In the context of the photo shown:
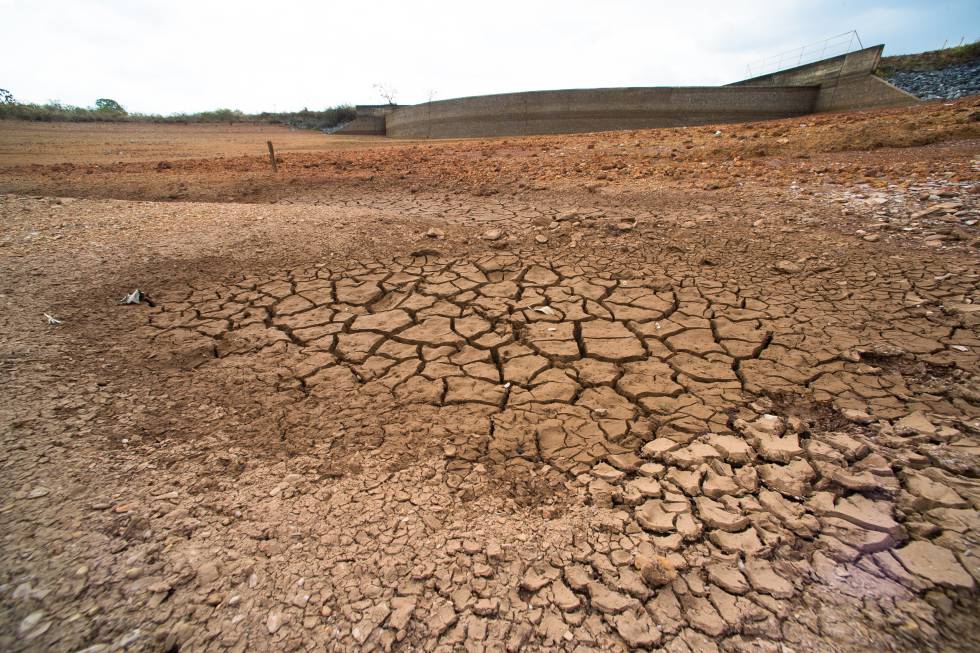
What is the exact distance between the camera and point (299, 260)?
11.3 ft

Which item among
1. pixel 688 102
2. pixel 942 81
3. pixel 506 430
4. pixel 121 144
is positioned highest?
pixel 942 81

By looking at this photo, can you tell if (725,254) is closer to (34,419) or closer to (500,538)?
(500,538)

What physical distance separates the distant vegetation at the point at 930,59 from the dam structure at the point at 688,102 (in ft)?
6.03

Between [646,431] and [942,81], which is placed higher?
[942,81]

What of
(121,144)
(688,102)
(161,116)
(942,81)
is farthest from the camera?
(161,116)

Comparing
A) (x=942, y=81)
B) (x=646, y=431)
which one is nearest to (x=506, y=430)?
(x=646, y=431)

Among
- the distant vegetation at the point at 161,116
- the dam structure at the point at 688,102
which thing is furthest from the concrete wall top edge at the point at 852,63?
the distant vegetation at the point at 161,116

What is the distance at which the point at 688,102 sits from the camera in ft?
48.9

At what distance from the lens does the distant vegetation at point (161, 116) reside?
2033 cm

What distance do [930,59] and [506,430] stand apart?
73.8 ft

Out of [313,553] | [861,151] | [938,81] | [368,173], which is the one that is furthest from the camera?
[938,81]

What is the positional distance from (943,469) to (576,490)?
1.26 m

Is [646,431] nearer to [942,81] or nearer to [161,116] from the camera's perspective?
[942,81]

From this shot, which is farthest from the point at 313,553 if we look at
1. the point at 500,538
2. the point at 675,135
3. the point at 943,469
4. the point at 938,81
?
the point at 938,81
